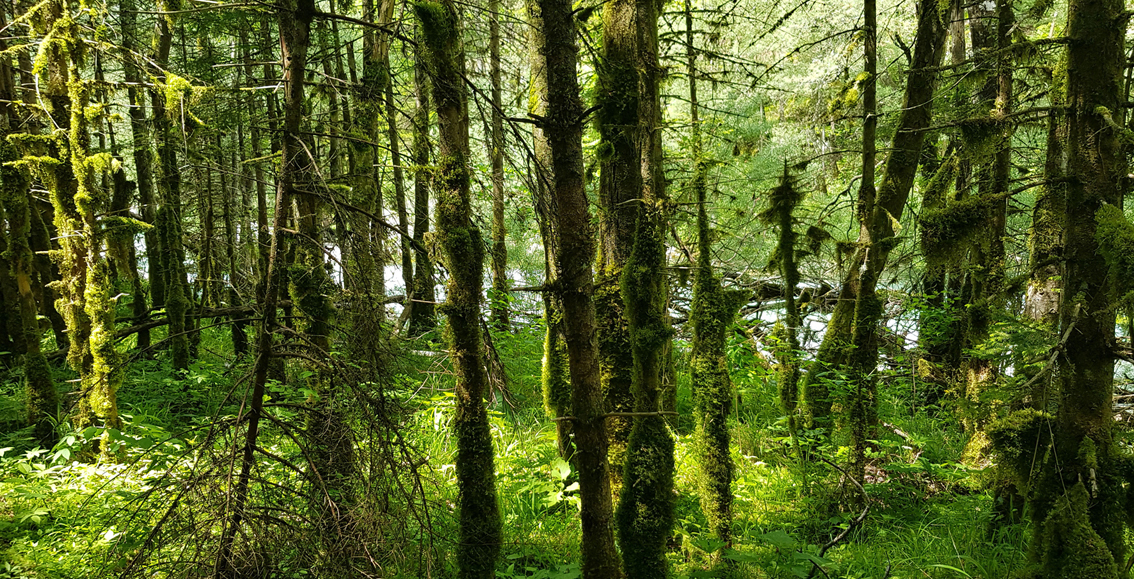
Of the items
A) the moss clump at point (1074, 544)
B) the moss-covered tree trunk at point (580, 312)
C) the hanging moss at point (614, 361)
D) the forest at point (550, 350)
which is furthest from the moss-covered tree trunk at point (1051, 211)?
the hanging moss at point (614, 361)

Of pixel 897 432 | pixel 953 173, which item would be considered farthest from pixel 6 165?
pixel 897 432

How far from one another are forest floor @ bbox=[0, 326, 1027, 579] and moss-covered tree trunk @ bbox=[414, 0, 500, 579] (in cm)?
22

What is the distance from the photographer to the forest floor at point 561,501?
426 cm

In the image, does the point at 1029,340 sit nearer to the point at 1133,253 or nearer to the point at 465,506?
the point at 1133,253

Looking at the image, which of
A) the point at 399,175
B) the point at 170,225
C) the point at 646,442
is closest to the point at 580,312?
the point at 646,442

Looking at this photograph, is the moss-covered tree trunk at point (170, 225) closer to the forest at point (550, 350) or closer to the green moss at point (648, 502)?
the forest at point (550, 350)

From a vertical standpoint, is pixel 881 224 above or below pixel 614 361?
above

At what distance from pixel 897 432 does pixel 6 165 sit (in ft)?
31.4

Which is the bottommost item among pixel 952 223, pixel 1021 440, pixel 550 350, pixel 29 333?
pixel 1021 440

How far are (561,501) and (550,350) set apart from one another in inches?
50.3

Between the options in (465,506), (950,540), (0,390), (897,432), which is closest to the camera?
(465,506)

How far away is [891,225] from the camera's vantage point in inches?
252

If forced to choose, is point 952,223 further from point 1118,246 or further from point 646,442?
point 646,442

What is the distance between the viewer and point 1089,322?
311 cm
